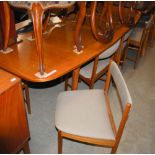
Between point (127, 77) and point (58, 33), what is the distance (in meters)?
1.33

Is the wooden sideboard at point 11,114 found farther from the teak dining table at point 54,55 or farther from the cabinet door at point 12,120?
the teak dining table at point 54,55

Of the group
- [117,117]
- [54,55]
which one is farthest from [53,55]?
[117,117]

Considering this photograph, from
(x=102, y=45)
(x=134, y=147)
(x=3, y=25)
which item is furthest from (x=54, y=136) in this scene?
(x=3, y=25)

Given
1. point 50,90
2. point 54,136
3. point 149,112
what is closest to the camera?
point 54,136

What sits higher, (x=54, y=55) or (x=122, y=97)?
(x=54, y=55)

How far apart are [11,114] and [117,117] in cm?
117

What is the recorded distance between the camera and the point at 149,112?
201 cm

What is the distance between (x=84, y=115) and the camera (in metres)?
1.31

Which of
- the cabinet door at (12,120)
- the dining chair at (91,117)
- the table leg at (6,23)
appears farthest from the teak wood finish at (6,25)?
the dining chair at (91,117)

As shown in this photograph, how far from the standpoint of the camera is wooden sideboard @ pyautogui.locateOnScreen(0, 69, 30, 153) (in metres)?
1.01

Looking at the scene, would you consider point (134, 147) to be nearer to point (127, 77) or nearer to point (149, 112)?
point (149, 112)

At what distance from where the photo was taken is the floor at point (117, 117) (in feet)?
5.28

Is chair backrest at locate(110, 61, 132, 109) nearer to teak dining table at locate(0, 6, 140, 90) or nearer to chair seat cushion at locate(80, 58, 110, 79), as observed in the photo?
teak dining table at locate(0, 6, 140, 90)

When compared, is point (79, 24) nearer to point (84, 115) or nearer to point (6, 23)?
point (6, 23)
